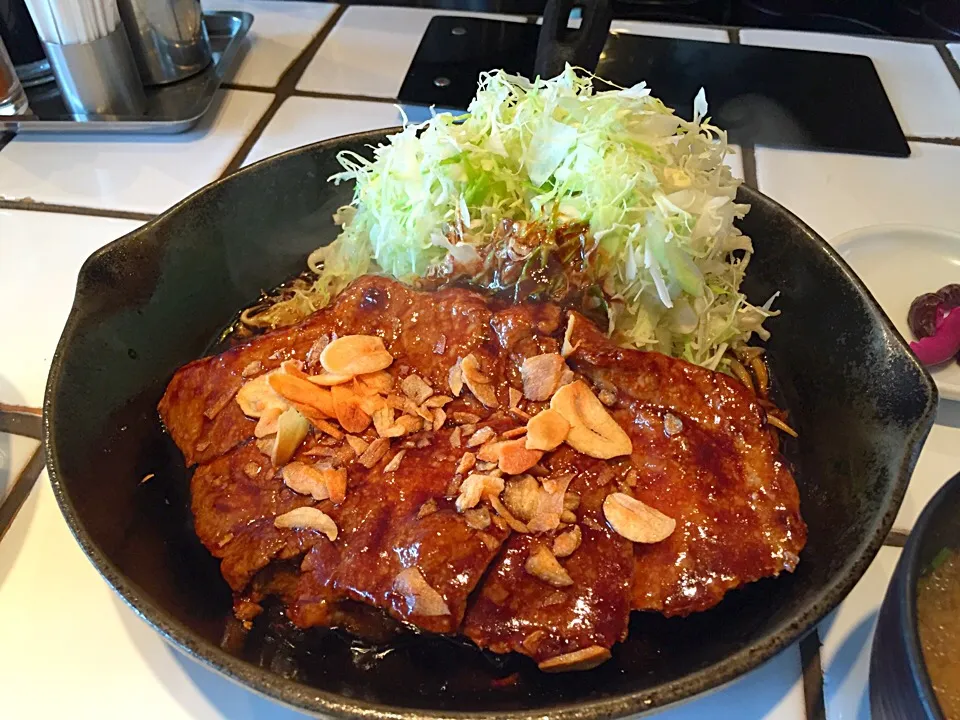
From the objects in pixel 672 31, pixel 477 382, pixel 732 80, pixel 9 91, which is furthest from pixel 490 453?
pixel 672 31

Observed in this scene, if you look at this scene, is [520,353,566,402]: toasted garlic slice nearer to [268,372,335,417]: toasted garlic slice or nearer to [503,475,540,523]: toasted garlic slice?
[503,475,540,523]: toasted garlic slice

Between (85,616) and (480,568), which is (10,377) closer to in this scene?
(85,616)

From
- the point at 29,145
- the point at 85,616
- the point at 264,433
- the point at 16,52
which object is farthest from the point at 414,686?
the point at 16,52

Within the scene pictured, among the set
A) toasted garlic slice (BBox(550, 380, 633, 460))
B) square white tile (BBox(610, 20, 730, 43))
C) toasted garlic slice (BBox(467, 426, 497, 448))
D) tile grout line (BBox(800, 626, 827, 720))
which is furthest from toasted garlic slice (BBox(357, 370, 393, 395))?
square white tile (BBox(610, 20, 730, 43))

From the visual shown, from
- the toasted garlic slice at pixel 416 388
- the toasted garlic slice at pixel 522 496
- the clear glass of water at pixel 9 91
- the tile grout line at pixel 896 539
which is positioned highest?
the clear glass of water at pixel 9 91

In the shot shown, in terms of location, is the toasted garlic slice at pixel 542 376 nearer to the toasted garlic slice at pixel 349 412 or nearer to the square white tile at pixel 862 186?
the toasted garlic slice at pixel 349 412

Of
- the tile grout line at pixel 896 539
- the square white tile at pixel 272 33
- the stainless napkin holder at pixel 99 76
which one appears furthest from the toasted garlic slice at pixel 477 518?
the square white tile at pixel 272 33
